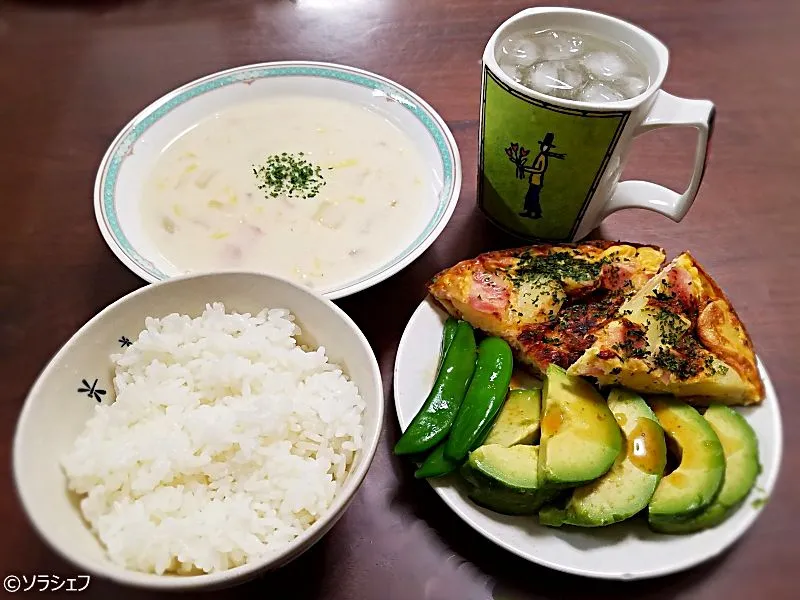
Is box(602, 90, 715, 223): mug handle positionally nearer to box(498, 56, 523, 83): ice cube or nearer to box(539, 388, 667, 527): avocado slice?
box(498, 56, 523, 83): ice cube

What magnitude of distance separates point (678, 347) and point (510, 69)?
2.28 feet

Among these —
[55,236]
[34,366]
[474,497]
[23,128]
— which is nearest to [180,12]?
[23,128]

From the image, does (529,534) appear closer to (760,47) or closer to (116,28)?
(760,47)

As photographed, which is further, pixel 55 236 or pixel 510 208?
pixel 55 236

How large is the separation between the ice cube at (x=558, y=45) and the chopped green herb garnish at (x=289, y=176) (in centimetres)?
64

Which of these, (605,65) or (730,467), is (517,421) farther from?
(605,65)

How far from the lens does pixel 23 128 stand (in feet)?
6.84

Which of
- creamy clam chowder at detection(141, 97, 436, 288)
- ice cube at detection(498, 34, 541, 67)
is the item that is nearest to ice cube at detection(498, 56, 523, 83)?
ice cube at detection(498, 34, 541, 67)

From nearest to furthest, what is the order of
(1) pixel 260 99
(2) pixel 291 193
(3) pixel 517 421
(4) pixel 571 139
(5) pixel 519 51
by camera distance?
1. (3) pixel 517 421
2. (4) pixel 571 139
3. (5) pixel 519 51
4. (2) pixel 291 193
5. (1) pixel 260 99

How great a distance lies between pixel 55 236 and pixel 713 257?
1.72 m

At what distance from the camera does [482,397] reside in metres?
1.27

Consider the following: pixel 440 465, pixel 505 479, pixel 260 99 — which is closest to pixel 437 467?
pixel 440 465

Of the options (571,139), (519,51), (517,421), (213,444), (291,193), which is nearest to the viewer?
(213,444)

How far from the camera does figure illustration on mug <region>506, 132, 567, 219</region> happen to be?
Answer: 1444mm
